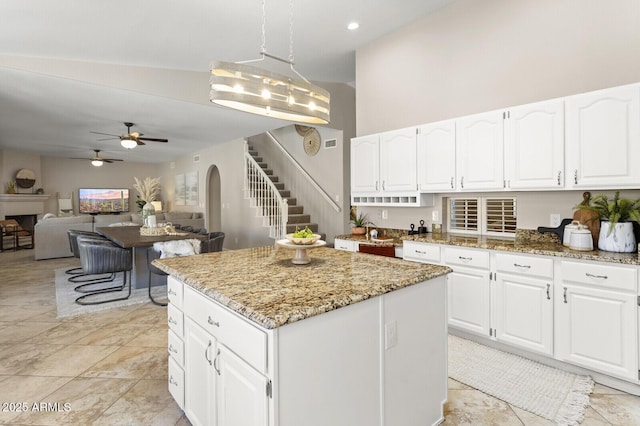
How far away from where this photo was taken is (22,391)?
2477mm

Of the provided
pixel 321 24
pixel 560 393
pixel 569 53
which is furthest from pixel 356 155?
pixel 560 393

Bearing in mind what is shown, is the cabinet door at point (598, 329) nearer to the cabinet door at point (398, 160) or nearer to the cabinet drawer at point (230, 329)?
the cabinet door at point (398, 160)

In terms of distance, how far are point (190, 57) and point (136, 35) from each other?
0.86m

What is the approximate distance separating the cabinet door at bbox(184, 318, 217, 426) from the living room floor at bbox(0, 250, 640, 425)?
0.32 meters

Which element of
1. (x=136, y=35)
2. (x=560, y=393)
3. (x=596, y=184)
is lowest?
(x=560, y=393)

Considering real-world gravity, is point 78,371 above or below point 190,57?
below

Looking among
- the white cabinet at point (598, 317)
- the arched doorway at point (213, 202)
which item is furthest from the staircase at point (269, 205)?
the white cabinet at point (598, 317)

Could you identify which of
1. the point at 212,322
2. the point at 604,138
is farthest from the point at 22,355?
the point at 604,138

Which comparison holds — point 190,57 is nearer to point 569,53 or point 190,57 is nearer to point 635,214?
point 569,53

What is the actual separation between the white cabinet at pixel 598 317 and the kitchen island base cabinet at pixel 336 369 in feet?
3.98

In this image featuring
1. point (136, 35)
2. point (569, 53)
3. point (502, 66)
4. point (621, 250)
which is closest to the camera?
point (621, 250)

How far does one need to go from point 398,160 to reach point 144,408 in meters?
3.35

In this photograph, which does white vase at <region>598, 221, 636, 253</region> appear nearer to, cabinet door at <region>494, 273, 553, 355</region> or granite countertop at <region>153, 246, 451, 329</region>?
cabinet door at <region>494, 273, 553, 355</region>

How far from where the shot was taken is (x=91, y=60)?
4332mm
